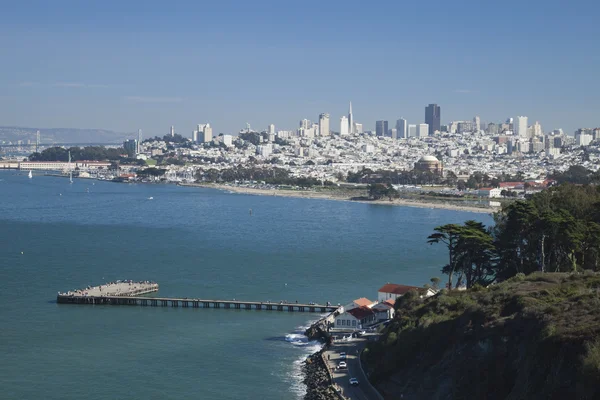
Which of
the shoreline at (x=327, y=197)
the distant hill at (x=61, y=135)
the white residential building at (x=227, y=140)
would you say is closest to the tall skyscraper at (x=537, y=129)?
the white residential building at (x=227, y=140)

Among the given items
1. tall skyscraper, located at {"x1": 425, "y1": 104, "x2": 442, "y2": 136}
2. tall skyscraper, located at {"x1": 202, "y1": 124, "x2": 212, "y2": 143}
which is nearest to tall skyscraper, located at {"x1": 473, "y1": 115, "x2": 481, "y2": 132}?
tall skyscraper, located at {"x1": 425, "y1": 104, "x2": 442, "y2": 136}

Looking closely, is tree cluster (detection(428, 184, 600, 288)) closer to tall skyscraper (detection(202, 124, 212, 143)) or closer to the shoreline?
the shoreline

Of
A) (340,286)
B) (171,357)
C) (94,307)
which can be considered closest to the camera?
(171,357)

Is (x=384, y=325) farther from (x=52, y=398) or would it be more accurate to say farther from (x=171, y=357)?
(x=52, y=398)

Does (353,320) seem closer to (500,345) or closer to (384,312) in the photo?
(384,312)

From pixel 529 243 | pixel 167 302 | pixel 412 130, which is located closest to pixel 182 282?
pixel 167 302

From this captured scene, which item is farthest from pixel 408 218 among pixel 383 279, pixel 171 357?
pixel 171 357

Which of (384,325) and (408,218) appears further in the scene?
(408,218)

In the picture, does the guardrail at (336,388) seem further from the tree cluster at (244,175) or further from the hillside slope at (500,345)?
the tree cluster at (244,175)
